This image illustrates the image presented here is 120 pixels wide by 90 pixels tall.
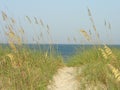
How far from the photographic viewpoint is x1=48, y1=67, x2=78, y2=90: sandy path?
589 cm

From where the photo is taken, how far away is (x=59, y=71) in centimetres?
689

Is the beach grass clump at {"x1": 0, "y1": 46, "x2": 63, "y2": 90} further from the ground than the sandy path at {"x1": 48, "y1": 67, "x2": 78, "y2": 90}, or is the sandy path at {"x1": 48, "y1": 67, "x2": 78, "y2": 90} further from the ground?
the beach grass clump at {"x1": 0, "y1": 46, "x2": 63, "y2": 90}

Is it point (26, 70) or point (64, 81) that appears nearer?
point (26, 70)

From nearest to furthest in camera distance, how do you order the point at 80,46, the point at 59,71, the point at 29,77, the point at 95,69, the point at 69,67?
the point at 29,77 < the point at 95,69 < the point at 59,71 < the point at 69,67 < the point at 80,46

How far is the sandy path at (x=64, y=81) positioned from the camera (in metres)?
5.89

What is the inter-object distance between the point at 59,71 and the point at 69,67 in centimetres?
63

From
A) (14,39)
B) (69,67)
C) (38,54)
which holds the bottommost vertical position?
(69,67)

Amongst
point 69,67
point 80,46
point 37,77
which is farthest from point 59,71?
point 80,46

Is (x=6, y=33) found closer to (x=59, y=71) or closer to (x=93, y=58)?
(x=59, y=71)

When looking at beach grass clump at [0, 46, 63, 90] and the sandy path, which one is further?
the sandy path

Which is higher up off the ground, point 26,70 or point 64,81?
point 26,70

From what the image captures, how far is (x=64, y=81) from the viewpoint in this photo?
6254mm

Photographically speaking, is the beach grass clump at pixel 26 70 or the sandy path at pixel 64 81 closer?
the beach grass clump at pixel 26 70

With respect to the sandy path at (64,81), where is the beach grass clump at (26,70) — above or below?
above
